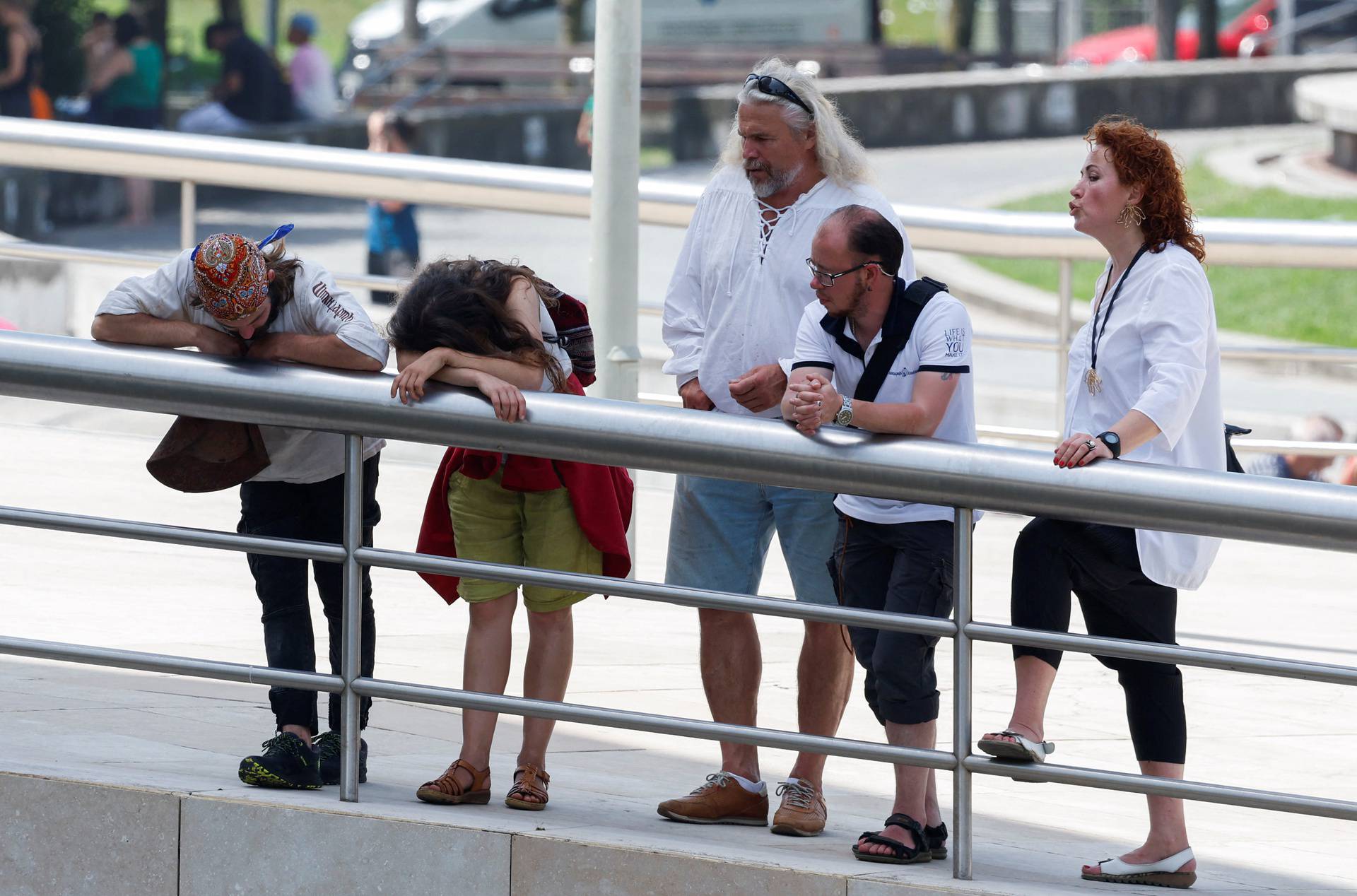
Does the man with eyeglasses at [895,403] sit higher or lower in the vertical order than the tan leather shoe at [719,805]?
higher

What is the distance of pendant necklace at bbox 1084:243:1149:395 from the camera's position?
13.7 ft

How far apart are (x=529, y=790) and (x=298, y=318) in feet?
3.82

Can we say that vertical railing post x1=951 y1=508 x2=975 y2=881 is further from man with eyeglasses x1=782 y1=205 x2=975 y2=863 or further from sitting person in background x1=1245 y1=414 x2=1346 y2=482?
sitting person in background x1=1245 y1=414 x2=1346 y2=482

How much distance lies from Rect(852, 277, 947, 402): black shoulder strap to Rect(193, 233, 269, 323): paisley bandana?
1.30 m

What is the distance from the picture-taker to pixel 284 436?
14.6 ft

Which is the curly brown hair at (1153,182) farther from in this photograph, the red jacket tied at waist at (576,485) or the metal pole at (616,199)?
the metal pole at (616,199)

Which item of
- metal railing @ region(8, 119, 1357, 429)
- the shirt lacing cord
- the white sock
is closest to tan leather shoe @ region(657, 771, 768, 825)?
the white sock

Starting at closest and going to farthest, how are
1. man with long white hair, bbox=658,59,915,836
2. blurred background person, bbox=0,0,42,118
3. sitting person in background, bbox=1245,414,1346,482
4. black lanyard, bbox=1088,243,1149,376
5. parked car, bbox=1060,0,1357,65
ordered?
black lanyard, bbox=1088,243,1149,376, man with long white hair, bbox=658,59,915,836, sitting person in background, bbox=1245,414,1346,482, blurred background person, bbox=0,0,42,118, parked car, bbox=1060,0,1357,65

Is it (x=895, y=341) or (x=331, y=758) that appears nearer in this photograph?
(x=895, y=341)

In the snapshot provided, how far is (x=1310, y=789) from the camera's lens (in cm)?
517

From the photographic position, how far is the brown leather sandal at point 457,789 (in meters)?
4.29

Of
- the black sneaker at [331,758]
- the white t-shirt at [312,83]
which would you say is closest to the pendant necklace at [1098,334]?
the black sneaker at [331,758]

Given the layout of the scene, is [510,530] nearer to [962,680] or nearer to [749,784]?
[749,784]

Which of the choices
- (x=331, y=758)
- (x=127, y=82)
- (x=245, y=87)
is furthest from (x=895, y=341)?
(x=245, y=87)
